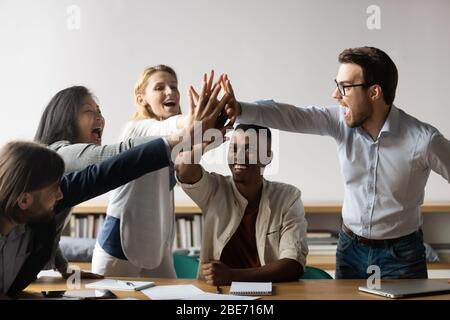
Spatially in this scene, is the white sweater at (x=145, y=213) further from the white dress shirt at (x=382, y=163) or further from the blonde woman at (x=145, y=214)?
the white dress shirt at (x=382, y=163)

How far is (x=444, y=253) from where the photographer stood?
2512mm

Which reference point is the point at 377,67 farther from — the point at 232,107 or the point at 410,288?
the point at 410,288

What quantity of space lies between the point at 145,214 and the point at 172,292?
39 cm

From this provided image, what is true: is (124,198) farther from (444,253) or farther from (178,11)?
(444,253)

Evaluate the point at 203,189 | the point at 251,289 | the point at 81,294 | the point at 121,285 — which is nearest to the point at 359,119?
the point at 203,189

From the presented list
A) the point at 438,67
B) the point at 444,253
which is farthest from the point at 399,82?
the point at 444,253

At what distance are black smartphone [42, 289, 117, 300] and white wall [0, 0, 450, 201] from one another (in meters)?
0.57

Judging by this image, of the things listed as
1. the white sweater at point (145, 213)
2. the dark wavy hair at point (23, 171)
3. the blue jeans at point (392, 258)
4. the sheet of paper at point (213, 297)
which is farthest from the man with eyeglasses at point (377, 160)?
the dark wavy hair at point (23, 171)

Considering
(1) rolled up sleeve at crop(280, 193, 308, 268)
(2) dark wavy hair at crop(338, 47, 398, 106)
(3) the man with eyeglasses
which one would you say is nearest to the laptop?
(3) the man with eyeglasses

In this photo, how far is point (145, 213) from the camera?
2.34m

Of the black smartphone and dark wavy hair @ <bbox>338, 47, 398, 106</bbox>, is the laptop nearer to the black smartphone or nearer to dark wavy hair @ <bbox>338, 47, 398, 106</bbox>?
dark wavy hair @ <bbox>338, 47, 398, 106</bbox>

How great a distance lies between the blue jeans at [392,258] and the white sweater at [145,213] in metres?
0.70

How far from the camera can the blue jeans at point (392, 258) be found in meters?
2.28
